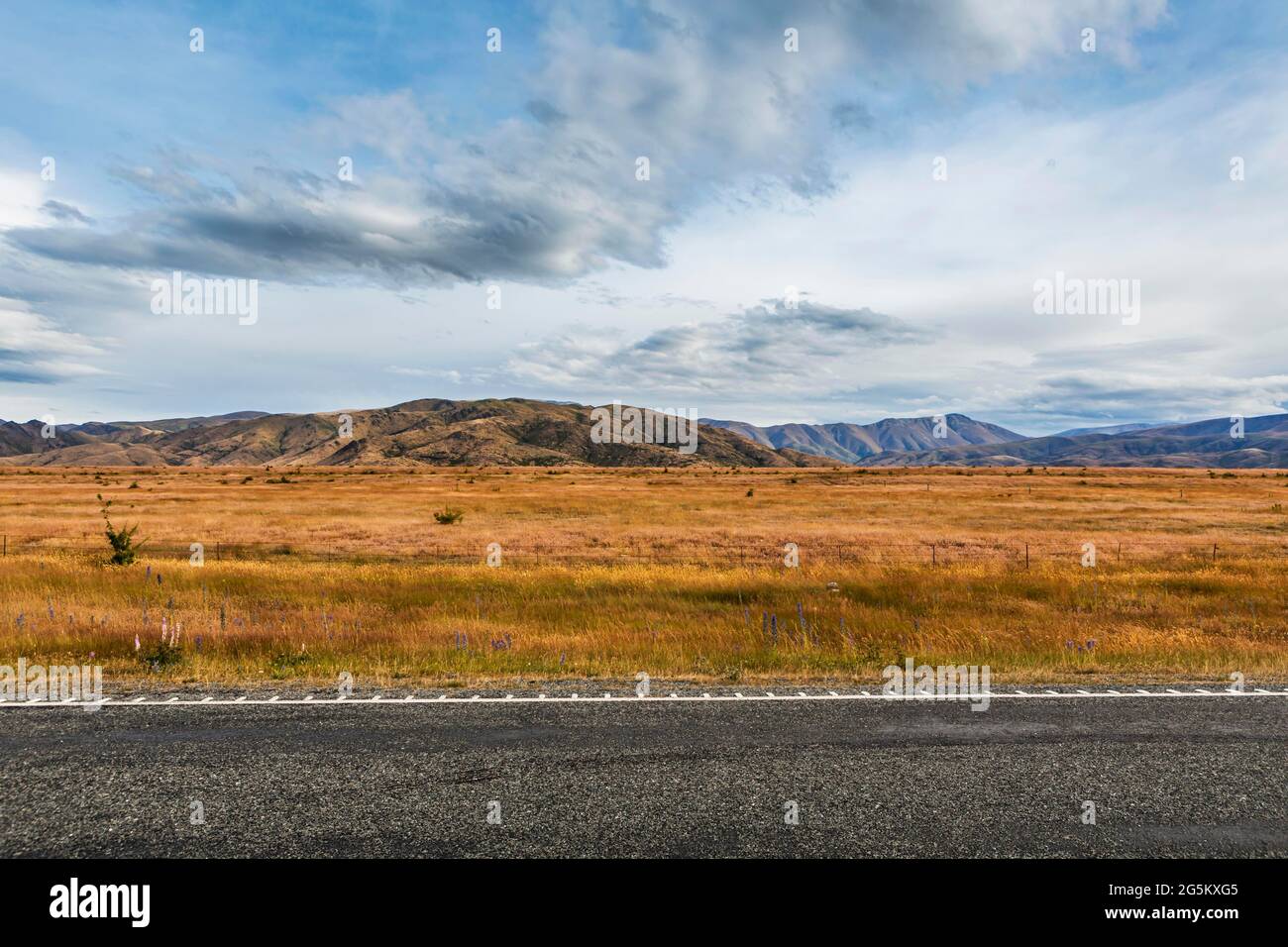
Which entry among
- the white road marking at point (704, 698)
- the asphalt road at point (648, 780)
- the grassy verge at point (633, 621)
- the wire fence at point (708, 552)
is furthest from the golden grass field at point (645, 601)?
the asphalt road at point (648, 780)

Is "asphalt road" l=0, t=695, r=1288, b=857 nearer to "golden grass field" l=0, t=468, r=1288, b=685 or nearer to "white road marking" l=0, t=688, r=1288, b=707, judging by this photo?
"white road marking" l=0, t=688, r=1288, b=707

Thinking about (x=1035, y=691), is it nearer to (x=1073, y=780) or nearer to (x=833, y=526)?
(x=1073, y=780)

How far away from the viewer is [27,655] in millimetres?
10938

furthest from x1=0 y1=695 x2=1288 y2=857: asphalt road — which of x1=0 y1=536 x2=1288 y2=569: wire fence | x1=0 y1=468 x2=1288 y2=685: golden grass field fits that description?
x1=0 y1=536 x2=1288 y2=569: wire fence

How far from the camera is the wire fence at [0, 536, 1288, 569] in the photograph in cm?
2589

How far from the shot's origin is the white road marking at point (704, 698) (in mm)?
8250

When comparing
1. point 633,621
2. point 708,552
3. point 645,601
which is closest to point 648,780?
point 633,621

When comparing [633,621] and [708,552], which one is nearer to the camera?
[633,621]

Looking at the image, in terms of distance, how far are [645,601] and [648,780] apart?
10.5 metres

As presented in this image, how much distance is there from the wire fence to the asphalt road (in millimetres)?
16450

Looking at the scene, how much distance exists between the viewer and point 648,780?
20.0 feet

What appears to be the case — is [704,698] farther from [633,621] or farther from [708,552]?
[708,552]
